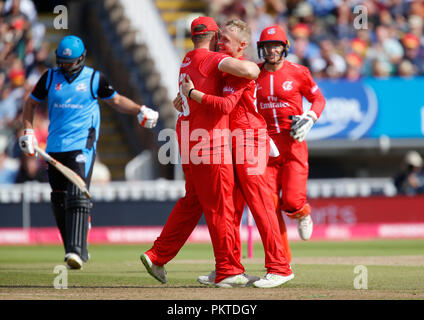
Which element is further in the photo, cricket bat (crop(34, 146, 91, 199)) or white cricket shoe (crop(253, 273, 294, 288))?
cricket bat (crop(34, 146, 91, 199))

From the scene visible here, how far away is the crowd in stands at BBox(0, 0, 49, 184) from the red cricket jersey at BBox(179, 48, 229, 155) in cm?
1233

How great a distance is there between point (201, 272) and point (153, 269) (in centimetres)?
154

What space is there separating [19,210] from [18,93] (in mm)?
4104

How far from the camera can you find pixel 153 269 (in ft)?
28.7

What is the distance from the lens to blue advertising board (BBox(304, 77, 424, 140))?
21.3 metres

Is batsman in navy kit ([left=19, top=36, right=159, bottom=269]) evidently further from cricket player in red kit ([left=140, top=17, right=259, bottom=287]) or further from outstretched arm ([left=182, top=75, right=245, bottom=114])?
outstretched arm ([left=182, top=75, right=245, bottom=114])

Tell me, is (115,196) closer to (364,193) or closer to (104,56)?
(364,193)

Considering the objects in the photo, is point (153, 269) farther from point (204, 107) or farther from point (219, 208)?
point (204, 107)

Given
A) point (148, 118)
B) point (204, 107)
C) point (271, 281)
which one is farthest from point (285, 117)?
point (271, 281)

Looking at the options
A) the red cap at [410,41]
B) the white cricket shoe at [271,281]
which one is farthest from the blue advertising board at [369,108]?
the white cricket shoe at [271,281]

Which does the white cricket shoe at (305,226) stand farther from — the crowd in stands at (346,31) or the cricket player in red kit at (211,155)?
the crowd in stands at (346,31)

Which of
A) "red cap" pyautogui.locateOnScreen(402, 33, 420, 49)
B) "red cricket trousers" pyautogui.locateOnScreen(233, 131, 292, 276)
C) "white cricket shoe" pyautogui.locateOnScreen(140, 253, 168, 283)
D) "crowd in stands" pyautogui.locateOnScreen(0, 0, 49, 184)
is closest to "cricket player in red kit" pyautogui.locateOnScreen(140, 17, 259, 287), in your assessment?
"red cricket trousers" pyautogui.locateOnScreen(233, 131, 292, 276)

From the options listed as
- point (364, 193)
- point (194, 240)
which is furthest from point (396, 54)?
point (194, 240)

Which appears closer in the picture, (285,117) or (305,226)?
(285,117)
